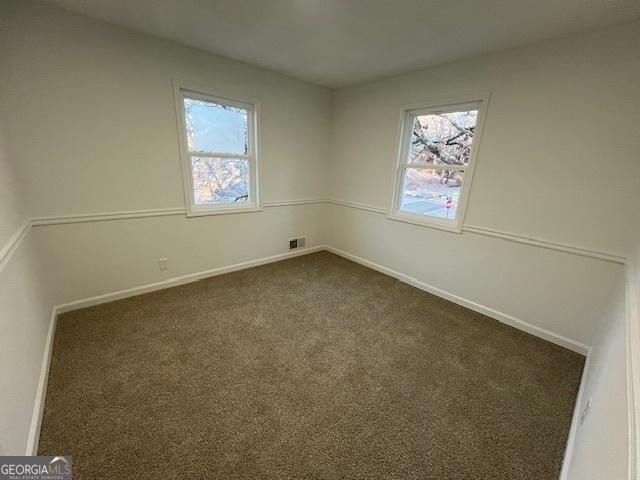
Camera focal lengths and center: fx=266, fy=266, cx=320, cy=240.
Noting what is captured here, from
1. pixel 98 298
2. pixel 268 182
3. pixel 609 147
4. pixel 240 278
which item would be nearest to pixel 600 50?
pixel 609 147

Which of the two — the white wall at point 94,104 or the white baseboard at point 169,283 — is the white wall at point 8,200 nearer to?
the white wall at point 94,104

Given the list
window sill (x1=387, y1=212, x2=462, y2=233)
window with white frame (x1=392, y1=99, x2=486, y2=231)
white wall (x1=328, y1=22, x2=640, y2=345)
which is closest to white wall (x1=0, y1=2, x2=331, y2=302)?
window with white frame (x1=392, y1=99, x2=486, y2=231)

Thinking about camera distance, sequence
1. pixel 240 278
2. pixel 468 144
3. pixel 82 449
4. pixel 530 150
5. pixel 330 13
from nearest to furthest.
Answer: pixel 82 449
pixel 330 13
pixel 530 150
pixel 468 144
pixel 240 278

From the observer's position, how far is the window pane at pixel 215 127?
2766mm

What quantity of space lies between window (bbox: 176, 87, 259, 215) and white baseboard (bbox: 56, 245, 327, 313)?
0.72 m

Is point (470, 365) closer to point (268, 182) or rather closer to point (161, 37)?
point (268, 182)

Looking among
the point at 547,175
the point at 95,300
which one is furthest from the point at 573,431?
the point at 95,300

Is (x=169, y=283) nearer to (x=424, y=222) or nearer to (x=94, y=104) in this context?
(x=94, y=104)

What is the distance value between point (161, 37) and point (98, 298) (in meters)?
2.44

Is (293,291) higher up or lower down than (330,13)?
lower down

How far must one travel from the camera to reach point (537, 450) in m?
1.39

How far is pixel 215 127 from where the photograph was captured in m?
2.94

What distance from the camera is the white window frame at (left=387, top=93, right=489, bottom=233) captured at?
2.50 metres

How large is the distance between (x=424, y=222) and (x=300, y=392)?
7.20 ft
